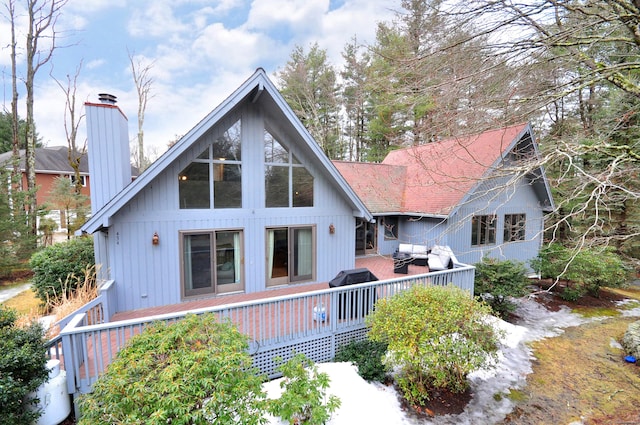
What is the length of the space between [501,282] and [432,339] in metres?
4.98

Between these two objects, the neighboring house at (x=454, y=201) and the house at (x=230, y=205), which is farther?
the neighboring house at (x=454, y=201)

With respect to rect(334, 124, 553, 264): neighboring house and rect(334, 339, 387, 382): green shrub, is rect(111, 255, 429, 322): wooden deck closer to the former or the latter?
rect(334, 124, 553, 264): neighboring house

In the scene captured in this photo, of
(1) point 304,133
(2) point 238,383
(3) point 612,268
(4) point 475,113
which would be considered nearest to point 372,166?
(1) point 304,133

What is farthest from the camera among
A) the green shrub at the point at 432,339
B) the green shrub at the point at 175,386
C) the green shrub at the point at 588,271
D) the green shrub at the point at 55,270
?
the green shrub at the point at 588,271

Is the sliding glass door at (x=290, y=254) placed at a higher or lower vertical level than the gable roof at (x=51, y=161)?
lower

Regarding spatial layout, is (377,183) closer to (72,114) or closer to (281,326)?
(281,326)

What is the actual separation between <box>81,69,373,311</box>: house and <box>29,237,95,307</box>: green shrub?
1202 millimetres

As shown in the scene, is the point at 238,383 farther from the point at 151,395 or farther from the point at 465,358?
the point at 465,358

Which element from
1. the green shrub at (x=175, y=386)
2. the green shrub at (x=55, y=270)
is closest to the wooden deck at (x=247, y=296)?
the green shrub at (x=55, y=270)

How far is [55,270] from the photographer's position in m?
7.32

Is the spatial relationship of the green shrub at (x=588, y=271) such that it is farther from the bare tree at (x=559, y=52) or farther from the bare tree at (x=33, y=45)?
the bare tree at (x=33, y=45)

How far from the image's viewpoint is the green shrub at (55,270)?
7.25 m

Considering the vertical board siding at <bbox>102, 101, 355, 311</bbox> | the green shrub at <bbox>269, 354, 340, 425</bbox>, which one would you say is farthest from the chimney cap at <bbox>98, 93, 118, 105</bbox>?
the green shrub at <bbox>269, 354, 340, 425</bbox>

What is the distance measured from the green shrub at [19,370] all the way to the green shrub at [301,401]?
2.92 metres
